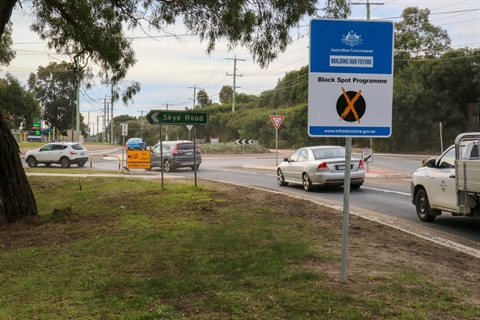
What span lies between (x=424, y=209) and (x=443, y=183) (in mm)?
1078

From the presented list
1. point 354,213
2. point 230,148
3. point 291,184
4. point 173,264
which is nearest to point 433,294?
point 173,264

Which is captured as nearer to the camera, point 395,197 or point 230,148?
point 395,197

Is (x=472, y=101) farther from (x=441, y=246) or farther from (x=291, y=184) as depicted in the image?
(x=441, y=246)

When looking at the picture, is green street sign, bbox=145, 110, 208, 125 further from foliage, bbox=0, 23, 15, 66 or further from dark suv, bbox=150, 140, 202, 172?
dark suv, bbox=150, 140, 202, 172

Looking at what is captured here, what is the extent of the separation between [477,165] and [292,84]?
76.6 meters

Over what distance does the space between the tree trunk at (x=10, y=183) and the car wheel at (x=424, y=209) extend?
8.09m

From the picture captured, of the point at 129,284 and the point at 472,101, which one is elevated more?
the point at 472,101

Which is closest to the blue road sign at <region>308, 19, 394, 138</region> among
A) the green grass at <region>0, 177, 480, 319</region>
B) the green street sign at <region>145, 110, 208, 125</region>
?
the green grass at <region>0, 177, 480, 319</region>

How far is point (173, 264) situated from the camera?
20.1 feet

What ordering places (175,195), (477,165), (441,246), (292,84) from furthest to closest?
(292,84) < (175,195) < (477,165) < (441,246)

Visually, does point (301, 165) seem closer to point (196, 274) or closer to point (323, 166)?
point (323, 166)

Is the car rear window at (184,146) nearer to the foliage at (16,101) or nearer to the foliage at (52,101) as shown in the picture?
the foliage at (52,101)

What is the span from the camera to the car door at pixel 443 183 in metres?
9.37

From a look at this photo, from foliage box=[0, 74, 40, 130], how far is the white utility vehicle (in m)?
34.4
